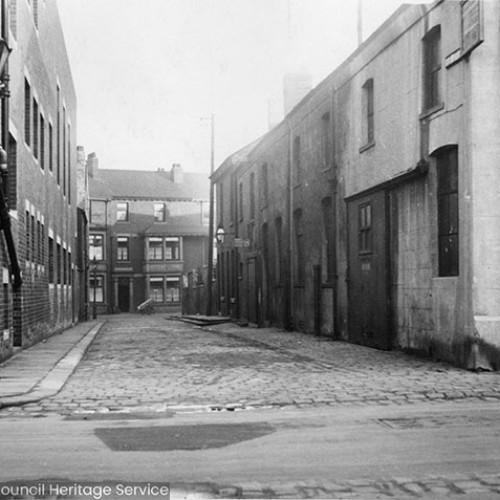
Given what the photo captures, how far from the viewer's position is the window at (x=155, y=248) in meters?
61.3

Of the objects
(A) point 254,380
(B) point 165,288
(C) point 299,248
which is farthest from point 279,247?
(B) point 165,288

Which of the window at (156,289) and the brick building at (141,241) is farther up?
the brick building at (141,241)

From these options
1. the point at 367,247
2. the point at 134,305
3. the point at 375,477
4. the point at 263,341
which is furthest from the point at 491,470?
the point at 134,305

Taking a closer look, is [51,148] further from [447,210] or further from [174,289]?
[174,289]

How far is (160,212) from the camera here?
62969mm

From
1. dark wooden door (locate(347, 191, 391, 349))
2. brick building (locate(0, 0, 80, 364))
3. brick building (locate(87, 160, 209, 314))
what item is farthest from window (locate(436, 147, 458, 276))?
brick building (locate(87, 160, 209, 314))

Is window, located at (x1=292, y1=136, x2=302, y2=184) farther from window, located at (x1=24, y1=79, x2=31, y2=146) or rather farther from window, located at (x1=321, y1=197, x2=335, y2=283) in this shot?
window, located at (x1=24, y1=79, x2=31, y2=146)

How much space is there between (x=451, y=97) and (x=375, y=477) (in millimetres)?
9117

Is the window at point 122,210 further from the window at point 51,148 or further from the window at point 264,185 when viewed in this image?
the window at point 51,148

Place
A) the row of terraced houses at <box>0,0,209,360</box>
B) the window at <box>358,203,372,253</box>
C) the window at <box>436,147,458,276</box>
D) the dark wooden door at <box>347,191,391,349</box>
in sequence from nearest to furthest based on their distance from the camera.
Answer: the window at <box>436,147,458,276</box>
the row of terraced houses at <box>0,0,209,360</box>
the dark wooden door at <box>347,191,391,349</box>
the window at <box>358,203,372,253</box>

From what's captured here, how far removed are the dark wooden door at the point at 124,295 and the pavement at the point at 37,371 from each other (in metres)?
43.3

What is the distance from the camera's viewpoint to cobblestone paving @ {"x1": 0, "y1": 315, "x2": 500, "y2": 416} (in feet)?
29.1

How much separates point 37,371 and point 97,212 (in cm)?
5013

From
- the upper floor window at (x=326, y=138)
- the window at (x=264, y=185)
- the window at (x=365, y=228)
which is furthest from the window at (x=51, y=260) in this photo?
the window at (x=365, y=228)
